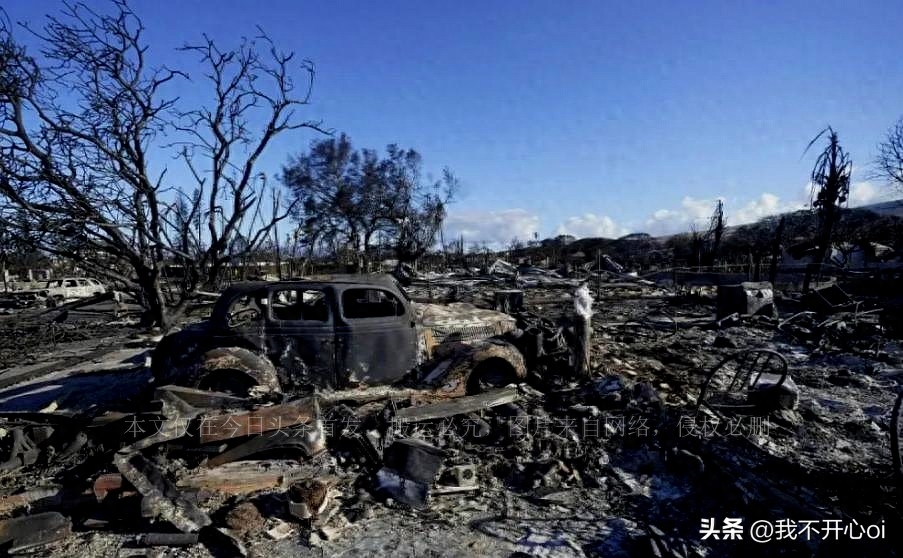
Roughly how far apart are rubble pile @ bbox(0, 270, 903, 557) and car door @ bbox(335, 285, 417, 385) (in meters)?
0.16

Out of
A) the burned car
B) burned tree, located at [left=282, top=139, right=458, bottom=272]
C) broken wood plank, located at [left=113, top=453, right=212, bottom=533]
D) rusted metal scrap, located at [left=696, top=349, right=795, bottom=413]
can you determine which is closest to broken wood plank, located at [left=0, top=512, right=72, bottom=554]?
broken wood plank, located at [left=113, top=453, right=212, bottom=533]

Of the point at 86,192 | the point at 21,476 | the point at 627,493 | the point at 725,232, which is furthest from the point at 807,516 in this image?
the point at 725,232

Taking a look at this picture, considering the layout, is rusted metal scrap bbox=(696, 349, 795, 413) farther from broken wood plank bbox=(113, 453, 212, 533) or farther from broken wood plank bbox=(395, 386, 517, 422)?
broken wood plank bbox=(113, 453, 212, 533)

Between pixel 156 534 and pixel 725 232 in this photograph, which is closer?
pixel 156 534

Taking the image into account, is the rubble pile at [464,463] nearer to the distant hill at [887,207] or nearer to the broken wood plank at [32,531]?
the broken wood plank at [32,531]

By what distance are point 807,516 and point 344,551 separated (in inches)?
121

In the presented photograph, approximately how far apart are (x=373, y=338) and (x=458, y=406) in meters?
1.26

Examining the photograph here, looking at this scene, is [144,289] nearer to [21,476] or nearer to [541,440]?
[21,476]

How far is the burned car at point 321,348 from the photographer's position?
5379mm

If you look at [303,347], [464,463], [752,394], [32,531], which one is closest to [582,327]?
[752,394]

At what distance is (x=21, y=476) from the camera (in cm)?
452

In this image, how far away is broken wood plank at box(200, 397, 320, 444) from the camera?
455 centimetres

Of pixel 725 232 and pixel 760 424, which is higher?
pixel 725 232

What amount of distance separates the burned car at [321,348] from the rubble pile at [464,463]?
0.05m
